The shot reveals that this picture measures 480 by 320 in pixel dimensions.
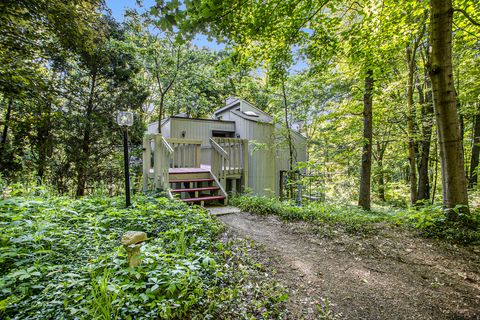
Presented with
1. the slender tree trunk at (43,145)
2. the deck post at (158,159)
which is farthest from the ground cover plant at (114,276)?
the slender tree trunk at (43,145)

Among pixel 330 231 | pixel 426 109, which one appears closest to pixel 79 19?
pixel 330 231

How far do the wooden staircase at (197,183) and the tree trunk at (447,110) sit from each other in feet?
14.7

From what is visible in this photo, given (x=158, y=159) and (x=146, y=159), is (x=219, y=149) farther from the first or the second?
(x=146, y=159)

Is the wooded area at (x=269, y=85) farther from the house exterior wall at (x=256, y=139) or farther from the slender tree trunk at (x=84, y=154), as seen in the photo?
the house exterior wall at (x=256, y=139)

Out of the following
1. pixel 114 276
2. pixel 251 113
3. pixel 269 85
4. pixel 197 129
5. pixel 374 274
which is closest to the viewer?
pixel 114 276

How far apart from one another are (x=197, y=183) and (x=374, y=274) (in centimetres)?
477

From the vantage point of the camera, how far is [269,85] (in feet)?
23.6

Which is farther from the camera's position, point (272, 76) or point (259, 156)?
point (259, 156)

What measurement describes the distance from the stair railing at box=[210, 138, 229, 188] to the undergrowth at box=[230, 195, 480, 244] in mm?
876

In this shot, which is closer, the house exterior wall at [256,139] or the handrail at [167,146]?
the handrail at [167,146]

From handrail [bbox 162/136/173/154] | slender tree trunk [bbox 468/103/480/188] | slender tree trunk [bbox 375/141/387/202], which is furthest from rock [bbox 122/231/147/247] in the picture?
slender tree trunk [bbox 375/141/387/202]

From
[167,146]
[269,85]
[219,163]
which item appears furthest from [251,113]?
[167,146]

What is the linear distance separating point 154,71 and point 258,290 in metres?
10.5

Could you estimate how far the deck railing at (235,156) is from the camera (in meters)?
6.75
